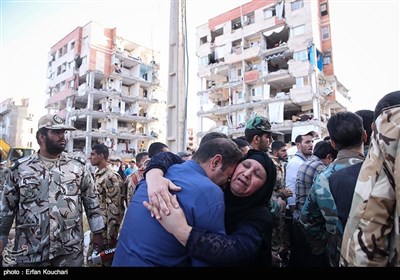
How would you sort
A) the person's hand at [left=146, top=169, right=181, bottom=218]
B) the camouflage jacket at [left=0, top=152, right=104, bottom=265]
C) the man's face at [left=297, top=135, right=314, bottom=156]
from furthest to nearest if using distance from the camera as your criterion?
the man's face at [left=297, top=135, right=314, bottom=156], the camouflage jacket at [left=0, top=152, right=104, bottom=265], the person's hand at [left=146, top=169, right=181, bottom=218]

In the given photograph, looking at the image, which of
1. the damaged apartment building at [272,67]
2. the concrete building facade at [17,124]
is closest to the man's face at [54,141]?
the damaged apartment building at [272,67]

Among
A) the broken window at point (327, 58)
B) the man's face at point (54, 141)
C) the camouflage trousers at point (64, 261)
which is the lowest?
the camouflage trousers at point (64, 261)

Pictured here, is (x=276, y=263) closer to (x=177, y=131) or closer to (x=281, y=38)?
(x=177, y=131)

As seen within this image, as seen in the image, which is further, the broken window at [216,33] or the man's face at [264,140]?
the broken window at [216,33]

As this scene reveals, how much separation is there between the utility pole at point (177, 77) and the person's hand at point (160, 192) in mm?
3389

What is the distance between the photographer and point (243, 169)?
5.47 ft

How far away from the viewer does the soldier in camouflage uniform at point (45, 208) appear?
251 cm

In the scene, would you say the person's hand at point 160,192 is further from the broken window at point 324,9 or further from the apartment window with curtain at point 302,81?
the broken window at point 324,9

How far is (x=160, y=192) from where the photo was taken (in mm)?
1398

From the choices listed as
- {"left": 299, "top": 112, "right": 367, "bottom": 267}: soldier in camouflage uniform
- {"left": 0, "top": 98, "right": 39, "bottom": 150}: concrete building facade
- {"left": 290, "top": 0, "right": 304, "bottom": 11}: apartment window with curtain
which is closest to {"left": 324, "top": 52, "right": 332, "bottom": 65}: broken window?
{"left": 290, "top": 0, "right": 304, "bottom": 11}: apartment window with curtain

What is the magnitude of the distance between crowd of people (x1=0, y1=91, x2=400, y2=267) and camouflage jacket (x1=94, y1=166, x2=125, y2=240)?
1.06 metres

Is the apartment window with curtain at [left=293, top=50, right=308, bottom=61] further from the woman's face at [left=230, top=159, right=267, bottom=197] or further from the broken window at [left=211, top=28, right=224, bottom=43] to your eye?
the woman's face at [left=230, top=159, right=267, bottom=197]

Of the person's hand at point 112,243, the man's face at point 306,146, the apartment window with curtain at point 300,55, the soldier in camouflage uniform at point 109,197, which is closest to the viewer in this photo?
the person's hand at point 112,243

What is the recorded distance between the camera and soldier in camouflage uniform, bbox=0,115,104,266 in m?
2.51
